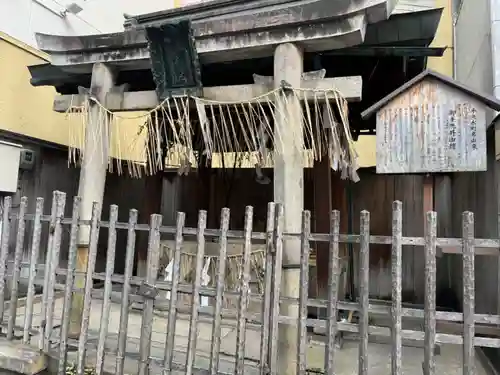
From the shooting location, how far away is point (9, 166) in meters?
6.91

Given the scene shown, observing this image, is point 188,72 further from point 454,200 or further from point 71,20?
point 71,20

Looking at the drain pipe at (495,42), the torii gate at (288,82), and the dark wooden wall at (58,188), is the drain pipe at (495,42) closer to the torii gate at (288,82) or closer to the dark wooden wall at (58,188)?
the torii gate at (288,82)

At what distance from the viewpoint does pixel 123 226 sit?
4.07 m

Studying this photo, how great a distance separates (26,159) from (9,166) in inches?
24.1

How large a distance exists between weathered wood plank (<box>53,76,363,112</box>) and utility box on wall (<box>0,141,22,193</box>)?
78.3 inches

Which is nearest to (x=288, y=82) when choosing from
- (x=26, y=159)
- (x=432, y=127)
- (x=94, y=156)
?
(x=432, y=127)

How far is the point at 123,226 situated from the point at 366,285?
8.00 ft

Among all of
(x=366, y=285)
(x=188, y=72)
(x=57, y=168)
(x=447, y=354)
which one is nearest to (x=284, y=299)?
(x=366, y=285)

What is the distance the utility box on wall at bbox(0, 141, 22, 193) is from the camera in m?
6.80

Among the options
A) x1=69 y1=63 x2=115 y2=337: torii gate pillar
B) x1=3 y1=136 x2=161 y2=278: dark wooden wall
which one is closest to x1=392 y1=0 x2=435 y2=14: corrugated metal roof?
x1=3 y1=136 x2=161 y2=278: dark wooden wall

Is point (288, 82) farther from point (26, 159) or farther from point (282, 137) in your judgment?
point (26, 159)

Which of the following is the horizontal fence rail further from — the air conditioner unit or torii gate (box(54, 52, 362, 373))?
the air conditioner unit

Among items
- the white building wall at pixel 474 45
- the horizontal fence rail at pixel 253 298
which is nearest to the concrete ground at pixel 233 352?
the horizontal fence rail at pixel 253 298

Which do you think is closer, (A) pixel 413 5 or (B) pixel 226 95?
(B) pixel 226 95
